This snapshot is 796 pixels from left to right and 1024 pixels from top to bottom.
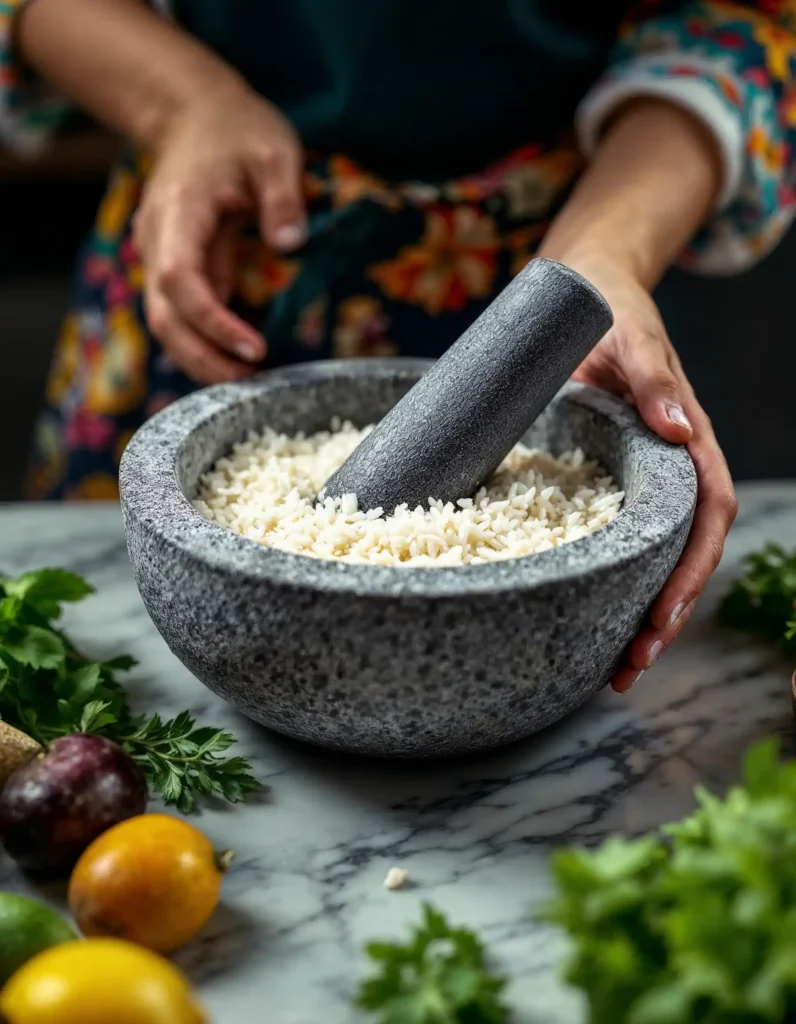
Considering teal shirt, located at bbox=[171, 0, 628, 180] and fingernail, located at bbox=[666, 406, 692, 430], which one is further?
teal shirt, located at bbox=[171, 0, 628, 180]

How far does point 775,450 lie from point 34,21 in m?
2.73

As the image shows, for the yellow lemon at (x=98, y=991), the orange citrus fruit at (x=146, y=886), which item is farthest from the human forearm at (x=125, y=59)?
the yellow lemon at (x=98, y=991)

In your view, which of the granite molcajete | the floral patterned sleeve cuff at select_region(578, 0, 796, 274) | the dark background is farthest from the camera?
the dark background

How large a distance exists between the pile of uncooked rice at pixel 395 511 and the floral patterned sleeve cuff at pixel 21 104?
2.63 feet

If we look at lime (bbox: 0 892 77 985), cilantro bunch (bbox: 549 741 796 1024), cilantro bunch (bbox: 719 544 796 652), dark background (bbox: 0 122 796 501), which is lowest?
dark background (bbox: 0 122 796 501)

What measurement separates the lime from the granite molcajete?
25cm

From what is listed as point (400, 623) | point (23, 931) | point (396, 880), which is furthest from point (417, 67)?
point (23, 931)

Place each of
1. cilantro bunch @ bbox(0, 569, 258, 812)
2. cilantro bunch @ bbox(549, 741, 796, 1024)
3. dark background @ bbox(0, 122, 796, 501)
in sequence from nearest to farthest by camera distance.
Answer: cilantro bunch @ bbox(549, 741, 796, 1024)
cilantro bunch @ bbox(0, 569, 258, 812)
dark background @ bbox(0, 122, 796, 501)

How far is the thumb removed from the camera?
3.78ft

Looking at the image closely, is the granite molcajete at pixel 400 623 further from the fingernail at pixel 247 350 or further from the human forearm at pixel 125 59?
the human forearm at pixel 125 59

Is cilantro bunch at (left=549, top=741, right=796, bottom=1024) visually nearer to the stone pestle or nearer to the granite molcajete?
the granite molcajete

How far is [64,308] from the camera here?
4.45 metres

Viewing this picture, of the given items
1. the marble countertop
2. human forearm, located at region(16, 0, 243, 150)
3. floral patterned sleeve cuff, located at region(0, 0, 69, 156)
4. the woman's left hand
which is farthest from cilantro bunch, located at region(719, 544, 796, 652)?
floral patterned sleeve cuff, located at region(0, 0, 69, 156)

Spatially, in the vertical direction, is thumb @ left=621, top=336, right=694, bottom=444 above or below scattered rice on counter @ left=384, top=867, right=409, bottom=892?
above
